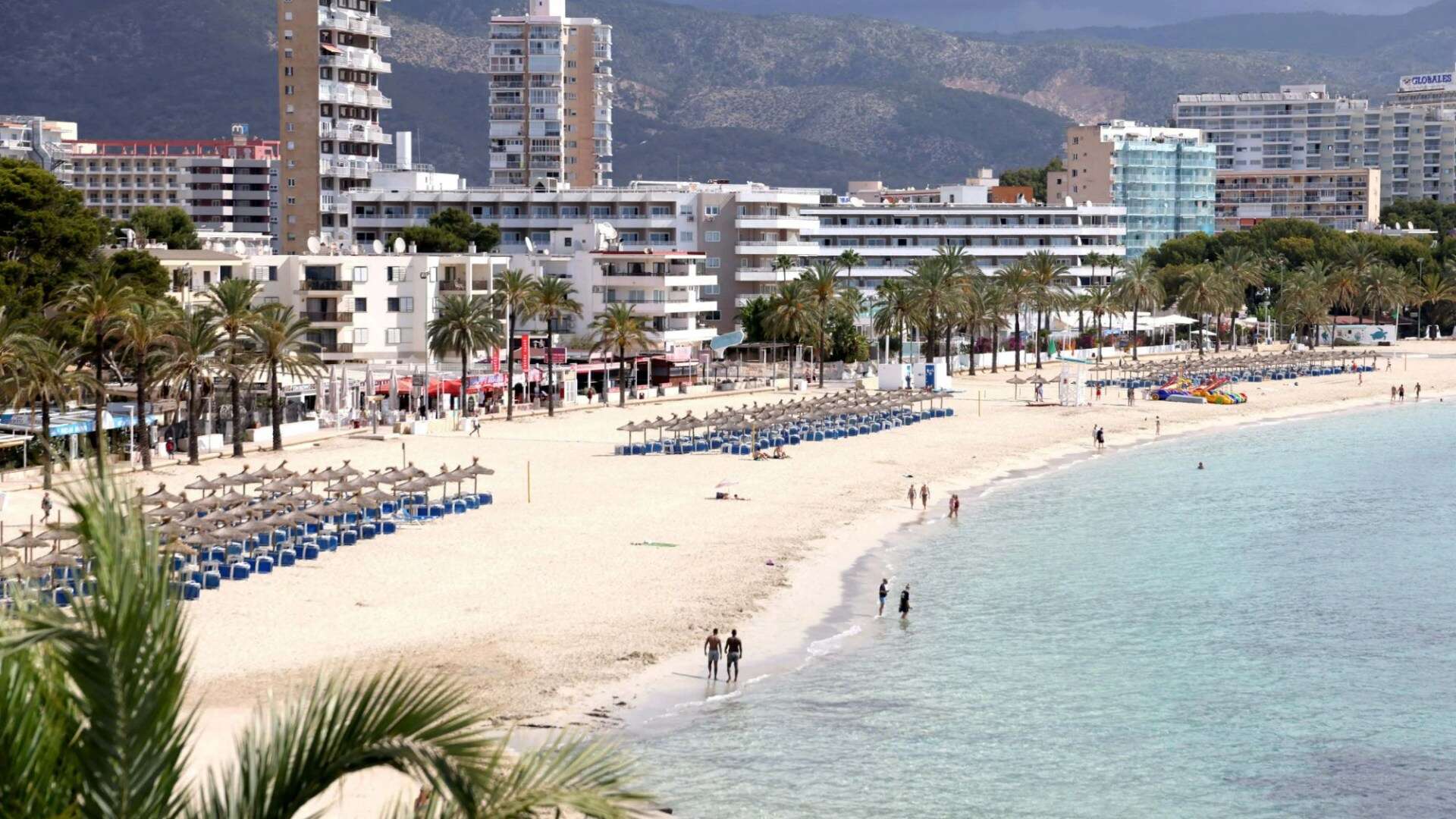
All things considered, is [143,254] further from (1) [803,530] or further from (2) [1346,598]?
(2) [1346,598]

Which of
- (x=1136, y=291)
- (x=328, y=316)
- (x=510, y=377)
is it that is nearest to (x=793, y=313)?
(x=510, y=377)

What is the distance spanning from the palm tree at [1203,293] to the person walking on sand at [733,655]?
10875cm

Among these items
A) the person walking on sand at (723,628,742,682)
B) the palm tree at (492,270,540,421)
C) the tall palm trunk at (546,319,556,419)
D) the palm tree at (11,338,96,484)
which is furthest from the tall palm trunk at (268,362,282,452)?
the person walking on sand at (723,628,742,682)

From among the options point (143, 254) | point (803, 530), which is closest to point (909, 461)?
point (803, 530)

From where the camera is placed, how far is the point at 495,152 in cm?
18238

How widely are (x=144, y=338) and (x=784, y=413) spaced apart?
30047 millimetres

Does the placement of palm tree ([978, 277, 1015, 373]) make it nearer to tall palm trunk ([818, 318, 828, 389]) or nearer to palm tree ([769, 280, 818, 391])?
tall palm trunk ([818, 318, 828, 389])

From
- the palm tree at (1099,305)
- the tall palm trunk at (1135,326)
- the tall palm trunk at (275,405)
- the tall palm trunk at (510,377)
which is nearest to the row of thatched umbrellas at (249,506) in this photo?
the tall palm trunk at (275,405)

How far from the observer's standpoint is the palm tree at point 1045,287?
124 m

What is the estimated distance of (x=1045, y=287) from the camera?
418ft

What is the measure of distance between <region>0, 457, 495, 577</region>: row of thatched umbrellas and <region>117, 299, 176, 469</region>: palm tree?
219 inches

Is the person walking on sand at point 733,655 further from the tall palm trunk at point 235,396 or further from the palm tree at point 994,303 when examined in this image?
the palm tree at point 994,303

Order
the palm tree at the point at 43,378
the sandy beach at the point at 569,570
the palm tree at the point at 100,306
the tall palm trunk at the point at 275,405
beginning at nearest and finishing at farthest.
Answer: the sandy beach at the point at 569,570 < the palm tree at the point at 43,378 < the palm tree at the point at 100,306 < the tall palm trunk at the point at 275,405

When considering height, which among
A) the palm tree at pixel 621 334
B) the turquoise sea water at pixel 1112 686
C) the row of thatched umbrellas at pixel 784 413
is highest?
the palm tree at pixel 621 334
